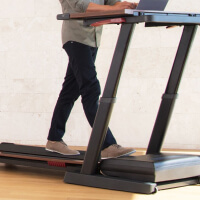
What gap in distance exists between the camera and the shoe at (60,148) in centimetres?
291

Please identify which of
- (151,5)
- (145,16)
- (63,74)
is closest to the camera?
(145,16)

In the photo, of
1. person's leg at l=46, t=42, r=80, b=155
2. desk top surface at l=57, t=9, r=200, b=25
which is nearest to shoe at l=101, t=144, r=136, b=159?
person's leg at l=46, t=42, r=80, b=155

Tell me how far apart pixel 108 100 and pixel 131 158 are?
0.36m

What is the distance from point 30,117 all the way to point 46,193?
286cm

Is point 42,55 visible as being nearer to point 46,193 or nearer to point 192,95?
point 192,95

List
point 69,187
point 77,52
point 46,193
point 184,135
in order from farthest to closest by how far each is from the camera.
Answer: point 184,135
point 77,52
point 69,187
point 46,193

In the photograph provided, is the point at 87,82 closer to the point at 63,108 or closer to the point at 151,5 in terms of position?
the point at 63,108

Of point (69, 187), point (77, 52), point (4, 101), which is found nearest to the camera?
point (69, 187)

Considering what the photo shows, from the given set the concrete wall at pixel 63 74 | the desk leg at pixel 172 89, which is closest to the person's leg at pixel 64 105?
the desk leg at pixel 172 89

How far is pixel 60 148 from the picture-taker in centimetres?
297

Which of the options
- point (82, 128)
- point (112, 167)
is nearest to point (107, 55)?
point (82, 128)

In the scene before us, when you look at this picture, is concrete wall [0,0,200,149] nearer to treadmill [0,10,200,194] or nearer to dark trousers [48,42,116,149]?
dark trousers [48,42,116,149]

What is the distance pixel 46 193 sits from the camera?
7.58 ft

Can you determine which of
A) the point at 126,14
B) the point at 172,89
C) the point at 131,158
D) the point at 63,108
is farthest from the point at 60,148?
the point at 126,14
